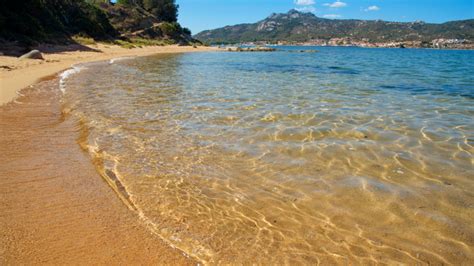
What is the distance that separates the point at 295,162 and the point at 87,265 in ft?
11.1

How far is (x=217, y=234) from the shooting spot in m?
3.28

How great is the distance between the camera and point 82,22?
138 ft

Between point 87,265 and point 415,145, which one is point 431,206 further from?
point 87,265

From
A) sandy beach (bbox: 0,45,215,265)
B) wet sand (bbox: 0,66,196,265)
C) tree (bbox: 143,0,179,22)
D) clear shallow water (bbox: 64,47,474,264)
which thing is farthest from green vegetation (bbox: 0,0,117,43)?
tree (bbox: 143,0,179,22)

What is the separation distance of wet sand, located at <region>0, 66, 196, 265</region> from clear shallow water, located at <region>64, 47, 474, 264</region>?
0.25 metres

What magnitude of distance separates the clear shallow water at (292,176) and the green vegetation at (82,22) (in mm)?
19884

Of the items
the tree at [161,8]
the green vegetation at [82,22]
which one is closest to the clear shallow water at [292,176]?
the green vegetation at [82,22]

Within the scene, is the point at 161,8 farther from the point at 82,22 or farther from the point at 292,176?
the point at 292,176

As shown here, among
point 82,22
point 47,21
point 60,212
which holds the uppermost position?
point 82,22

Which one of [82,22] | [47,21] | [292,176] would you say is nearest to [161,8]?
[82,22]

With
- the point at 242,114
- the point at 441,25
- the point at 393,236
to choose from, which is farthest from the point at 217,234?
the point at 441,25

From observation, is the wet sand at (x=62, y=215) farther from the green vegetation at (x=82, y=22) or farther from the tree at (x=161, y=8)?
the tree at (x=161, y=8)

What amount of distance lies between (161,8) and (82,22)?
49.8 metres

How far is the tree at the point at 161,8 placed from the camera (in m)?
87.8
